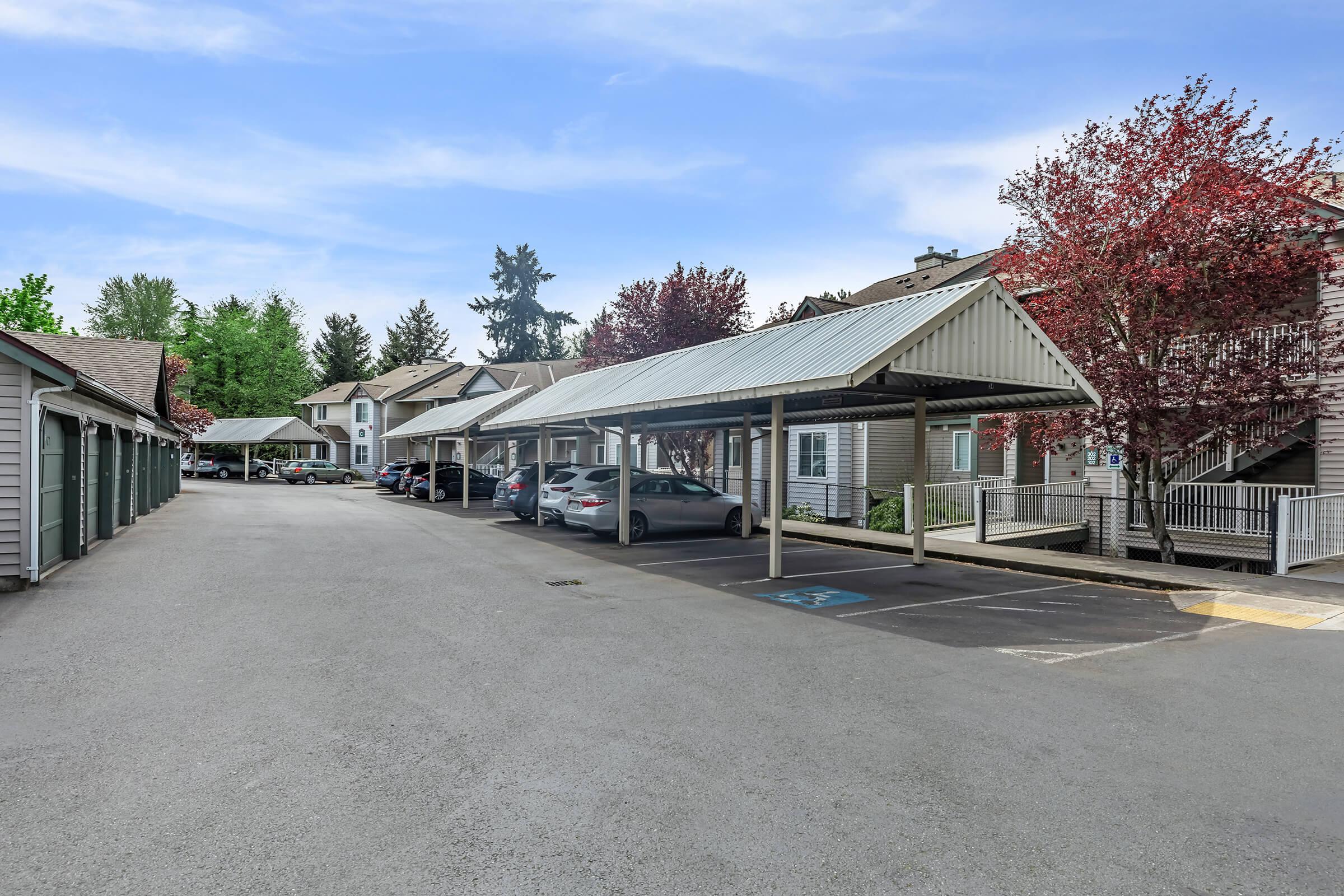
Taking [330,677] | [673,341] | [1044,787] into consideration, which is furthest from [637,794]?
[673,341]

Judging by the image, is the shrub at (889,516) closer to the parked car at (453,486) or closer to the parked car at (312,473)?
the parked car at (453,486)

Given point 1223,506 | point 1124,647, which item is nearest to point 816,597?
point 1124,647

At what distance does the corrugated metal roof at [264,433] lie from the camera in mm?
50594

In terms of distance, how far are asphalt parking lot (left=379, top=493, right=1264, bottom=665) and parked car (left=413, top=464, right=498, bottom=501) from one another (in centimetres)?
1582

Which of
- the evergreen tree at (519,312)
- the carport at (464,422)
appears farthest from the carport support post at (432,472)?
the evergreen tree at (519,312)

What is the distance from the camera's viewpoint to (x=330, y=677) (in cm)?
677

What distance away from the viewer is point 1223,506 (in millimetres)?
15125

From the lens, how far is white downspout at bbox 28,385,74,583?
36.9ft

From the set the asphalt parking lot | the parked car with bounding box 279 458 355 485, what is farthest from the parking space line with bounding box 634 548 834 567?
the parked car with bounding box 279 458 355 485

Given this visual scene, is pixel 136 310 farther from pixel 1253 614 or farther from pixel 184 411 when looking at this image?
pixel 1253 614

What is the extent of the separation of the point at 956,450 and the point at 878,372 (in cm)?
1640

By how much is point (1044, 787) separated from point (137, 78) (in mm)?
15761

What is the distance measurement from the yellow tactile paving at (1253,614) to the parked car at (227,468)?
5349cm

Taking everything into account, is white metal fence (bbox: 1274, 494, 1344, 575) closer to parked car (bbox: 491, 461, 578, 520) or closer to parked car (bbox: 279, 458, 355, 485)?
parked car (bbox: 491, 461, 578, 520)
